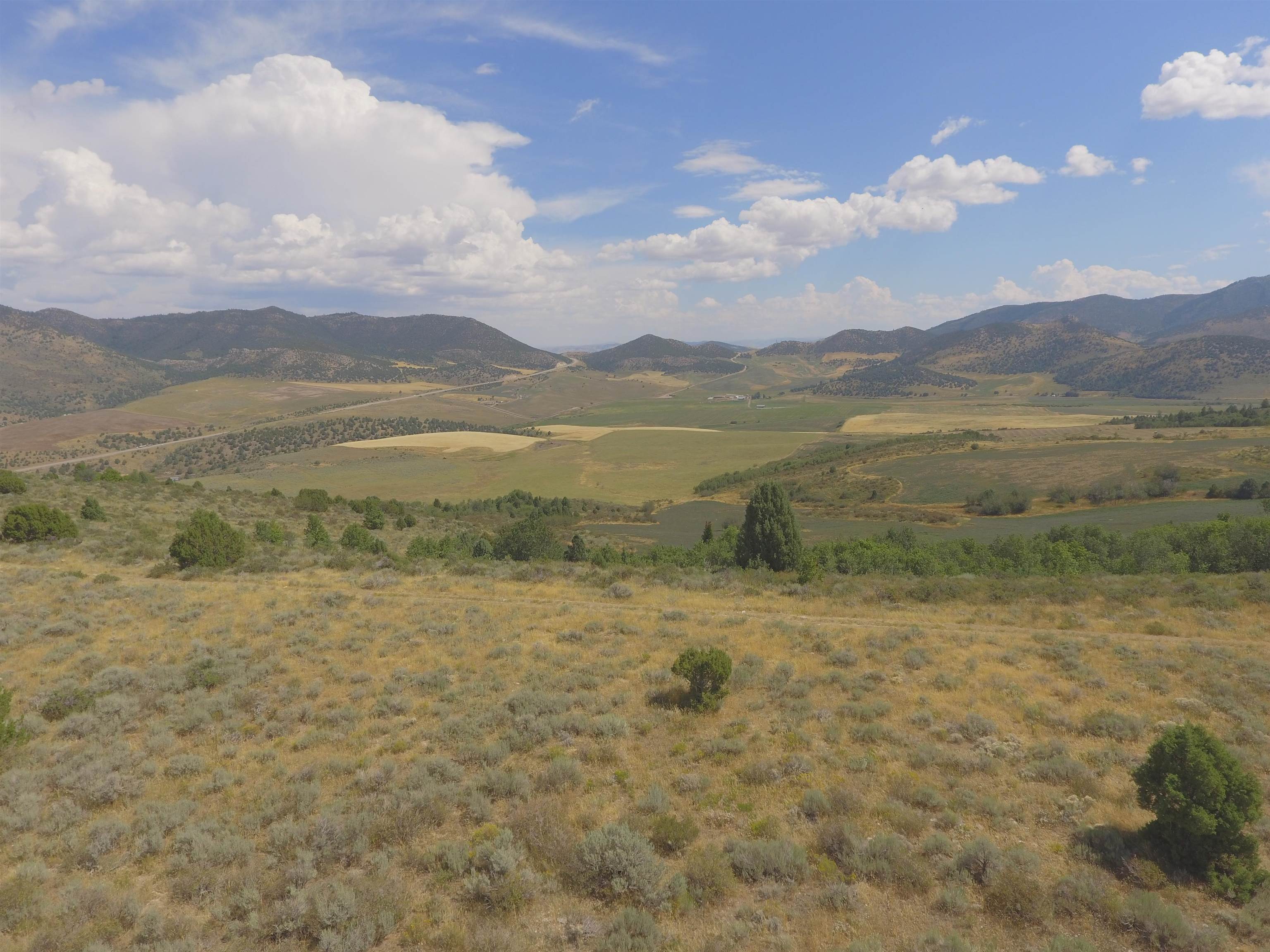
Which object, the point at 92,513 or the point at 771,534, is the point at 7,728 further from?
the point at 771,534

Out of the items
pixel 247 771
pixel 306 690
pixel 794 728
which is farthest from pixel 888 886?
pixel 306 690

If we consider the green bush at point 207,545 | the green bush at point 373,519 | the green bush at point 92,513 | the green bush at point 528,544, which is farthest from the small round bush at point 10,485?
the green bush at point 528,544

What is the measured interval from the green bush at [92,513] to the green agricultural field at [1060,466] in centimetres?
→ 10162

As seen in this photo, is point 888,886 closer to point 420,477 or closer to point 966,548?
point 966,548

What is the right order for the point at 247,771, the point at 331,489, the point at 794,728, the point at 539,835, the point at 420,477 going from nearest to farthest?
1. the point at 539,835
2. the point at 247,771
3. the point at 794,728
4. the point at 331,489
5. the point at 420,477

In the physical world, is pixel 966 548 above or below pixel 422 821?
below

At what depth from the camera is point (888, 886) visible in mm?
9625

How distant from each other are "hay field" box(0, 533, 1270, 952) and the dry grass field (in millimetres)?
71

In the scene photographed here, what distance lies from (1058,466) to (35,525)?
131172 millimetres

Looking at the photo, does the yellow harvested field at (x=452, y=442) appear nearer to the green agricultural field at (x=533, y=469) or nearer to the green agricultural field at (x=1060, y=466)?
the green agricultural field at (x=533, y=469)

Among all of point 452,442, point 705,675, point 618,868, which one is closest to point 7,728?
point 618,868

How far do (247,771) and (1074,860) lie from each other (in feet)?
54.0

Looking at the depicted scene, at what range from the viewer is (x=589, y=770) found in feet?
43.3

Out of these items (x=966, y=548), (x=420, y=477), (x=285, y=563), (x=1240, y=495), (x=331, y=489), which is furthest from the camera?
(x=420, y=477)
